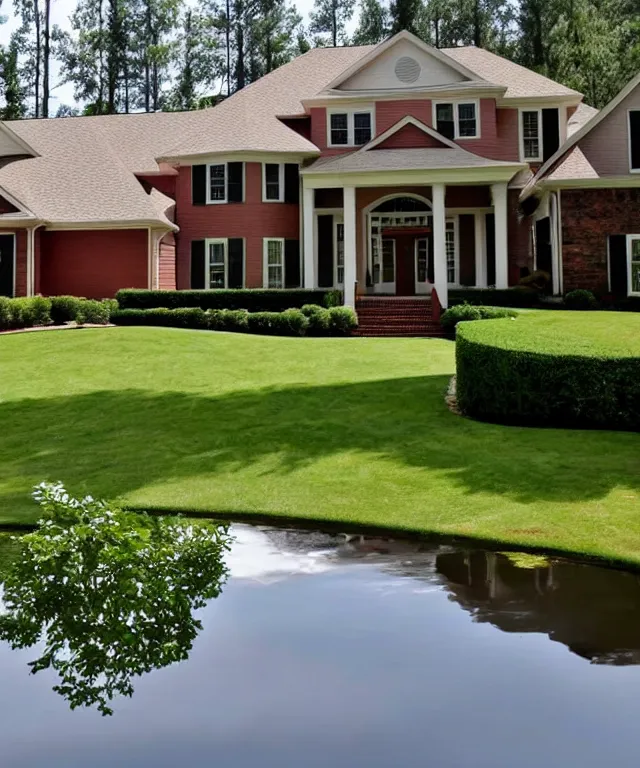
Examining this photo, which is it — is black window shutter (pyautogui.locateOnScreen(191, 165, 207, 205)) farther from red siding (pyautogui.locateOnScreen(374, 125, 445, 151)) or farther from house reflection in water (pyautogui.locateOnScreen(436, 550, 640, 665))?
house reflection in water (pyautogui.locateOnScreen(436, 550, 640, 665))

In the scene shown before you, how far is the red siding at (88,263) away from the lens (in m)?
29.3

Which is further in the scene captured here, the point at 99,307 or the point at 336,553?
the point at 99,307

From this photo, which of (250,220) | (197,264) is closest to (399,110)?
(250,220)

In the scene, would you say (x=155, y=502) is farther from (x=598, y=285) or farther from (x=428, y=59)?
(x=428, y=59)

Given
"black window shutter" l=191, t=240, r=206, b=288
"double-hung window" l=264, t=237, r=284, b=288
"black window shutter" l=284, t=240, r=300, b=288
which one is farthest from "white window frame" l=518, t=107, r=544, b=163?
"black window shutter" l=191, t=240, r=206, b=288

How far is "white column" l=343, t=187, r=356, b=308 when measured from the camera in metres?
25.3

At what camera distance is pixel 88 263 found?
2948 centimetres

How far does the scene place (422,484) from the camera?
9812mm

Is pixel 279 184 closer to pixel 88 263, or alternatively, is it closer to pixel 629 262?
pixel 88 263

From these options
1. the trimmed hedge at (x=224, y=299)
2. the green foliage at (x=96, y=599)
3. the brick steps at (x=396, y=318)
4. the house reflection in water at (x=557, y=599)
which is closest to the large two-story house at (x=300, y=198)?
the trimmed hedge at (x=224, y=299)

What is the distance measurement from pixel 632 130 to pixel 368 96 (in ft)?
28.7

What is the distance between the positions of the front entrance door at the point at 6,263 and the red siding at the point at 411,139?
1253 centimetres

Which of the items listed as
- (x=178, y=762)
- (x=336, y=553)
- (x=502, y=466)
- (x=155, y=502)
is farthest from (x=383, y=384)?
(x=178, y=762)

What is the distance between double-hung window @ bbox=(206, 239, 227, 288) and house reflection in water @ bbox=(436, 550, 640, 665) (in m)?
23.2
